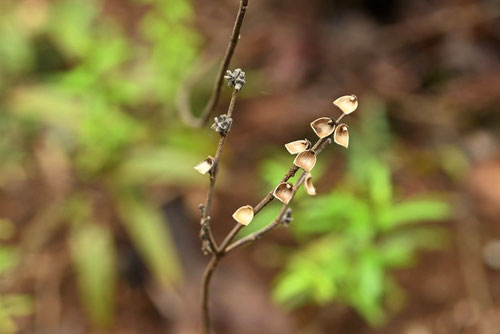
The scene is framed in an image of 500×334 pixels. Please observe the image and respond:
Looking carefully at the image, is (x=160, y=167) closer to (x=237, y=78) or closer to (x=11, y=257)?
(x=11, y=257)

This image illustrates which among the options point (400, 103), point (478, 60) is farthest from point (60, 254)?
point (478, 60)

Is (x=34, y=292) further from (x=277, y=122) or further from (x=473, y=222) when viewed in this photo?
(x=473, y=222)

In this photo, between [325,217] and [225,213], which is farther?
[225,213]

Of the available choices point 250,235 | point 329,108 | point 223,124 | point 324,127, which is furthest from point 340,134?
point 329,108

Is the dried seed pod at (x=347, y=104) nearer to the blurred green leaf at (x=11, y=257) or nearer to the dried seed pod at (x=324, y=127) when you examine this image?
the dried seed pod at (x=324, y=127)

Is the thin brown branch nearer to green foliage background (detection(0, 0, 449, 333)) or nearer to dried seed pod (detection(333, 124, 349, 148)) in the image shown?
dried seed pod (detection(333, 124, 349, 148))
